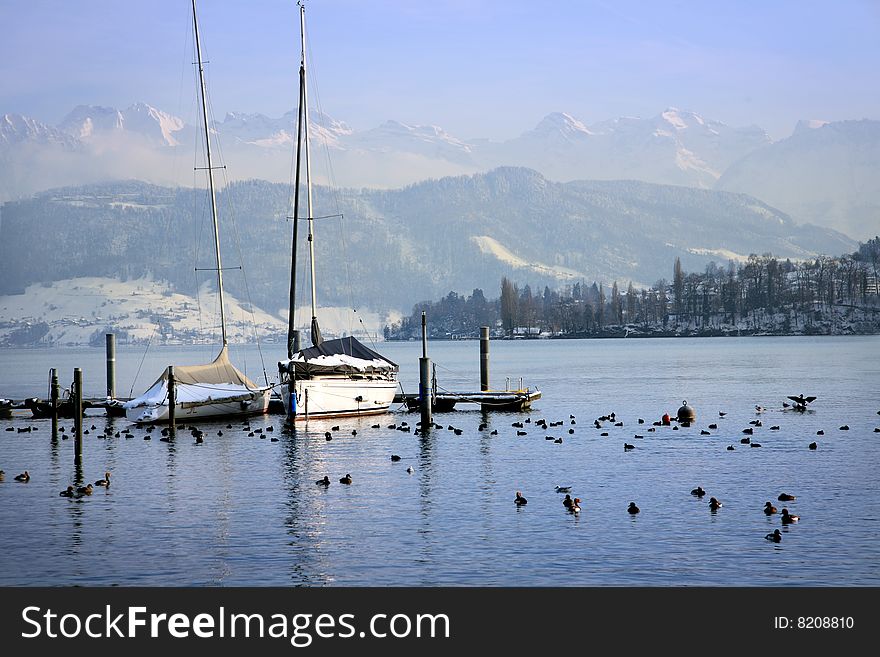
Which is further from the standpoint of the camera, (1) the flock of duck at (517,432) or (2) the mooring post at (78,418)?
(2) the mooring post at (78,418)

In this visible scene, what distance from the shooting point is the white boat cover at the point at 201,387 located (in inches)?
2995

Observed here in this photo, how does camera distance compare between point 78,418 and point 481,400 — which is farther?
point 481,400

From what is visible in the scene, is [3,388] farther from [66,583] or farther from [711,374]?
[66,583]

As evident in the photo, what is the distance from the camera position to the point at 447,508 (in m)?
41.4

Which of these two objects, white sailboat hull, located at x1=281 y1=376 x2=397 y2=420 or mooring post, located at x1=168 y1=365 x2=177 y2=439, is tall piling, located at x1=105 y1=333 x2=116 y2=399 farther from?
white sailboat hull, located at x1=281 y1=376 x2=397 y2=420

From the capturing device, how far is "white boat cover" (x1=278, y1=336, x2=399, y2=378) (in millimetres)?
73188

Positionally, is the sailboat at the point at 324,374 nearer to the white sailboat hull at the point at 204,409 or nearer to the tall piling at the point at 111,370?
the white sailboat hull at the point at 204,409

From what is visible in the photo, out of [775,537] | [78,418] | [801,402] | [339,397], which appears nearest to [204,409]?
[339,397]

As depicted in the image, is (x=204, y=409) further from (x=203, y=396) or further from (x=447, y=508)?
(x=447, y=508)

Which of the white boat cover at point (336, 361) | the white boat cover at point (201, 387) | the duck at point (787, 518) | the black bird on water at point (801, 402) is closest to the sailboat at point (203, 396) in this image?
the white boat cover at point (201, 387)

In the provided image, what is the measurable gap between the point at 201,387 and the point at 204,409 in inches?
59.8

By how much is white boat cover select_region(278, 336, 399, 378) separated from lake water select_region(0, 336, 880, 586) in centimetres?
369

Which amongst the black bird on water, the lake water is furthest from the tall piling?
the black bird on water
